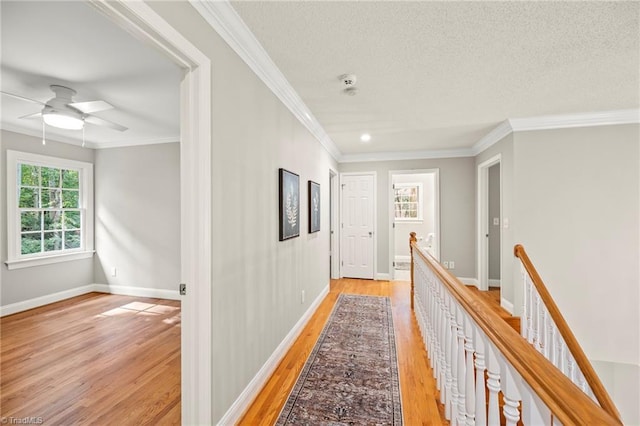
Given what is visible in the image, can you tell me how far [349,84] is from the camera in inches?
93.5

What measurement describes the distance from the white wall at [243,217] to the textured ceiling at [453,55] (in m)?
0.33

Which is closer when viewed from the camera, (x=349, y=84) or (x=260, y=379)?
(x=260, y=379)

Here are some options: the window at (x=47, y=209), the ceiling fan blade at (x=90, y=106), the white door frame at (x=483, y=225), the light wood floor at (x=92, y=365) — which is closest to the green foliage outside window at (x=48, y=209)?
the window at (x=47, y=209)

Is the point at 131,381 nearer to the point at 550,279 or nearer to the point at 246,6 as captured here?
the point at 246,6

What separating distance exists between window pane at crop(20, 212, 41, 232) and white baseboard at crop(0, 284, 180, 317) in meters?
0.96

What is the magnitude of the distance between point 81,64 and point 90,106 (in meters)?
0.47

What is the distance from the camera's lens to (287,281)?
2.64 m

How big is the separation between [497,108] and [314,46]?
2337 millimetres

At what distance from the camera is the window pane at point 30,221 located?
12.0 feet

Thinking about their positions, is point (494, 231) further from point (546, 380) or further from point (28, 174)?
point (28, 174)

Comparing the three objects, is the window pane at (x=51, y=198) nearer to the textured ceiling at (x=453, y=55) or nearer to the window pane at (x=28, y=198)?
the window pane at (x=28, y=198)

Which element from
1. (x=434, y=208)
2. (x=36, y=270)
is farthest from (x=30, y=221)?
(x=434, y=208)

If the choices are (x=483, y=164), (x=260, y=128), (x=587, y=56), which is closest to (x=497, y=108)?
(x=587, y=56)

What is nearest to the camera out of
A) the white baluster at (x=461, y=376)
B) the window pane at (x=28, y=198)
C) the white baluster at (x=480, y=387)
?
the white baluster at (x=480, y=387)
